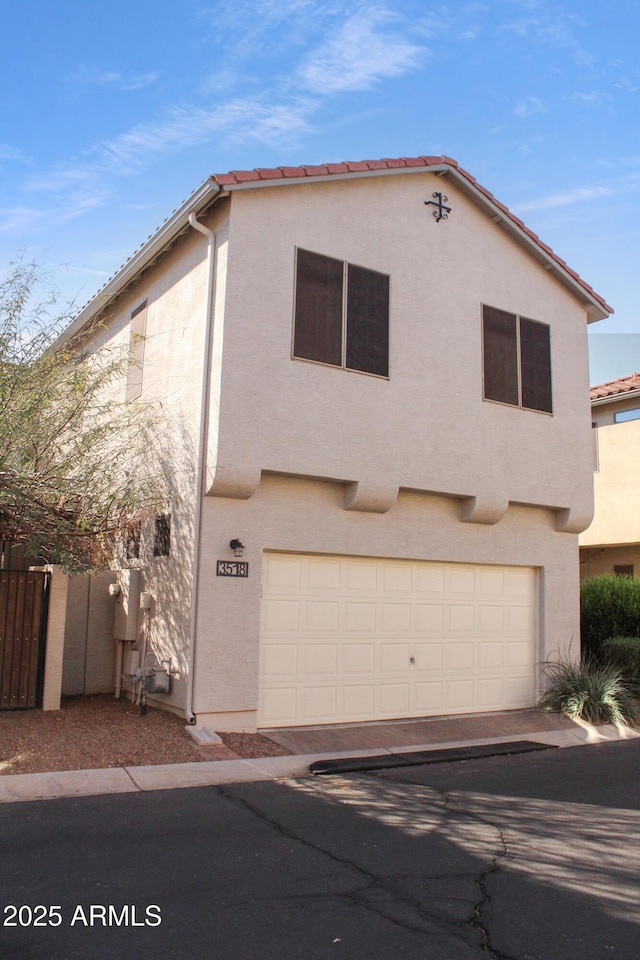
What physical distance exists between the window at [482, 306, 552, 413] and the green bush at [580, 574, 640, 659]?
13.9 ft

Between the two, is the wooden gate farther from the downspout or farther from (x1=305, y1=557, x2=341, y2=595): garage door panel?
(x1=305, y1=557, x2=341, y2=595): garage door panel

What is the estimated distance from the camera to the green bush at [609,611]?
15.6m

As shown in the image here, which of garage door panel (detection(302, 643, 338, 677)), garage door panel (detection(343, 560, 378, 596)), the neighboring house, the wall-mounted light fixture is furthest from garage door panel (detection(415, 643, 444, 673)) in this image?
the neighboring house

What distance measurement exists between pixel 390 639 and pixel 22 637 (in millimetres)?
4851

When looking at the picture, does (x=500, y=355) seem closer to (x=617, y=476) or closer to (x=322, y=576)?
(x=322, y=576)

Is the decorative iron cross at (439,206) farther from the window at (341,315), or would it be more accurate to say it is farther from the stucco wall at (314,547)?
the stucco wall at (314,547)

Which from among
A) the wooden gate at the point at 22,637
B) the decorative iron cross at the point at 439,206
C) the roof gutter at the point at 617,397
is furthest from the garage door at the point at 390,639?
the roof gutter at the point at 617,397

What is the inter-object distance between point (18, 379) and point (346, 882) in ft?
22.4

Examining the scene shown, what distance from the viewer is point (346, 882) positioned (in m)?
5.55

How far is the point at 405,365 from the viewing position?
1202cm

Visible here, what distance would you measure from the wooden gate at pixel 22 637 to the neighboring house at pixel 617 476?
1264 cm

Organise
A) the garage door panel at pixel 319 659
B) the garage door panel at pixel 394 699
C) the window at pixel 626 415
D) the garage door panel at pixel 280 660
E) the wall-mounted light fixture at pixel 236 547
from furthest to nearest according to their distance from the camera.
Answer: the window at pixel 626 415, the garage door panel at pixel 394 699, the garage door panel at pixel 319 659, the garage door panel at pixel 280 660, the wall-mounted light fixture at pixel 236 547

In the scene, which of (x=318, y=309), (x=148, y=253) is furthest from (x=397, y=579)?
(x=148, y=253)

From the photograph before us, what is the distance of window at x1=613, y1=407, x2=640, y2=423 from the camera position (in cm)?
2025
